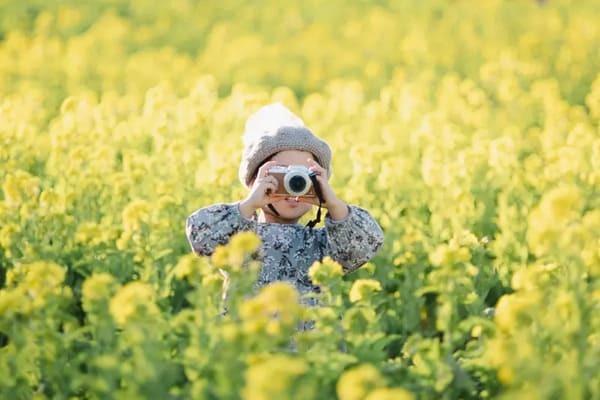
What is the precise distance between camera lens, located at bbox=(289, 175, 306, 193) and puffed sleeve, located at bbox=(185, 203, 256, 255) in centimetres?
28

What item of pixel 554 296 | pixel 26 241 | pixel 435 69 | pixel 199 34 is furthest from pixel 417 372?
pixel 199 34

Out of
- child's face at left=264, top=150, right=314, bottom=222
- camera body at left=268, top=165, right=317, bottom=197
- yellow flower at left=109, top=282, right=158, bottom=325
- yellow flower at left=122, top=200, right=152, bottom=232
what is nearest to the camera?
yellow flower at left=109, top=282, right=158, bottom=325

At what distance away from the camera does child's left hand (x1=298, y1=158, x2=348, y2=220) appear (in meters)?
3.70

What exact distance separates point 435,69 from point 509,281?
19.6 ft

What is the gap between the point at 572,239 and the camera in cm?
271

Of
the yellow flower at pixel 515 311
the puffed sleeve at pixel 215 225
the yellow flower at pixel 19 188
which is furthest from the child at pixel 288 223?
the yellow flower at pixel 515 311

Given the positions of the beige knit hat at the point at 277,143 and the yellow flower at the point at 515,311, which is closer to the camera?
the yellow flower at the point at 515,311

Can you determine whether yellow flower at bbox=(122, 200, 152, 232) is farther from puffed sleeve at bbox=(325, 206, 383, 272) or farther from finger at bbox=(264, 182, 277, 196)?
puffed sleeve at bbox=(325, 206, 383, 272)

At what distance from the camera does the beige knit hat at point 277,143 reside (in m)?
3.98

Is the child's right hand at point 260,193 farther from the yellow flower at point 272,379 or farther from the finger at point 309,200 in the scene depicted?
the yellow flower at point 272,379

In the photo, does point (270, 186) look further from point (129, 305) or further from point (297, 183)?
point (129, 305)

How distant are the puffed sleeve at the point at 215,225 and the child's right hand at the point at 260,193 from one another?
0.04 metres

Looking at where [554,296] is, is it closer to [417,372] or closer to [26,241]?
[417,372]

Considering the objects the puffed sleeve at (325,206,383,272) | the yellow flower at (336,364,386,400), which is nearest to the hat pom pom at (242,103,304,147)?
the puffed sleeve at (325,206,383,272)
